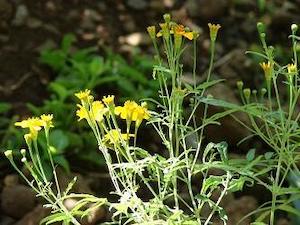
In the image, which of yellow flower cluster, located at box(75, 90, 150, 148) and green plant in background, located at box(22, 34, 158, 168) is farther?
green plant in background, located at box(22, 34, 158, 168)

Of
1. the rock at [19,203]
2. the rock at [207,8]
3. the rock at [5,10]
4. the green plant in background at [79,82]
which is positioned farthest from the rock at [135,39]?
the rock at [19,203]

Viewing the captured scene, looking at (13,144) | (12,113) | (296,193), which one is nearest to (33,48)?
(12,113)

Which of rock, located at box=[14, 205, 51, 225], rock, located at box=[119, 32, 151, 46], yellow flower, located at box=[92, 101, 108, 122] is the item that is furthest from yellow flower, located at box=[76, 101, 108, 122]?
rock, located at box=[119, 32, 151, 46]

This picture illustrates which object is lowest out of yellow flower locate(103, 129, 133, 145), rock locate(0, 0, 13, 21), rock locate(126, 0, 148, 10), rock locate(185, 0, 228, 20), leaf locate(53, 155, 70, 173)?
leaf locate(53, 155, 70, 173)

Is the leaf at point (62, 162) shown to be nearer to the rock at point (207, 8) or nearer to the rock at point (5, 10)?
the rock at point (5, 10)

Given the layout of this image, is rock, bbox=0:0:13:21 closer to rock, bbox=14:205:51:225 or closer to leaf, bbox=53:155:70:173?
leaf, bbox=53:155:70:173

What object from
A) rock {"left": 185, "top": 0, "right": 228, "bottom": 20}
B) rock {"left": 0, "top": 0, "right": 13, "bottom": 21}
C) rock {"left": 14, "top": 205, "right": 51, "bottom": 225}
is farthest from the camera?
rock {"left": 185, "top": 0, "right": 228, "bottom": 20}

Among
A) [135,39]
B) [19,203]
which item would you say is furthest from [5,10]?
[19,203]

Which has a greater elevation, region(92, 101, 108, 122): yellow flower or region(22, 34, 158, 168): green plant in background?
region(92, 101, 108, 122): yellow flower
